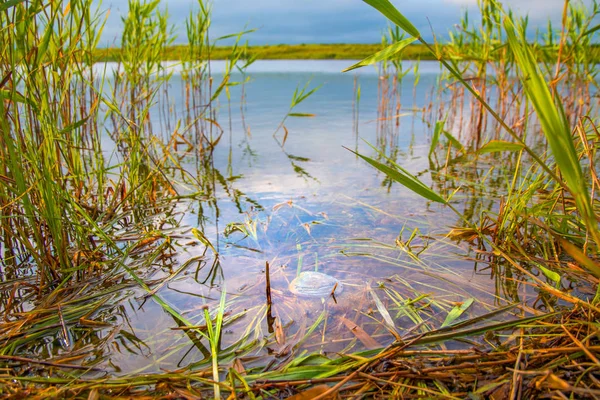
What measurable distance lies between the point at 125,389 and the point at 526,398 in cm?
85

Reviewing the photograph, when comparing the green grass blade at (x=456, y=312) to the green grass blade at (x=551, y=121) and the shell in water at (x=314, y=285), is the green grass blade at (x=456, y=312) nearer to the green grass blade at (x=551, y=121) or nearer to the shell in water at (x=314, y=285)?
the shell in water at (x=314, y=285)

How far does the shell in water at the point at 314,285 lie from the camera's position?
136cm

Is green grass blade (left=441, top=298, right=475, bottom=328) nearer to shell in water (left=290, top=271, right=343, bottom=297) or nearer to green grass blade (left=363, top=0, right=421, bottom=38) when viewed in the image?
shell in water (left=290, top=271, right=343, bottom=297)

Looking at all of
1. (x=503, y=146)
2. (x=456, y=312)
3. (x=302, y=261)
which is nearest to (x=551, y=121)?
(x=503, y=146)

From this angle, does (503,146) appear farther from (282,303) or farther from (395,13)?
(282,303)

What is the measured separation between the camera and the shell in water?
1.36 m

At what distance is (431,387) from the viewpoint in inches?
36.2

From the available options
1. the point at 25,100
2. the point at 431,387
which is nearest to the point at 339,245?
the point at 431,387

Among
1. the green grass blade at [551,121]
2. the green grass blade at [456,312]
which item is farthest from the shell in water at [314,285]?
the green grass blade at [551,121]

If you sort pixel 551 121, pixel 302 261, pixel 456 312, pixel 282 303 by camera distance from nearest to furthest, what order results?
pixel 551 121 → pixel 456 312 → pixel 282 303 → pixel 302 261

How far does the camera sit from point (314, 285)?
1.39m

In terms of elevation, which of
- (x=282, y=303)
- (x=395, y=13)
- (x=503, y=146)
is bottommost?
(x=282, y=303)

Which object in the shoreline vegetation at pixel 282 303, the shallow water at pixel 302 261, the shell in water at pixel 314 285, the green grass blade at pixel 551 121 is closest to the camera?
the green grass blade at pixel 551 121

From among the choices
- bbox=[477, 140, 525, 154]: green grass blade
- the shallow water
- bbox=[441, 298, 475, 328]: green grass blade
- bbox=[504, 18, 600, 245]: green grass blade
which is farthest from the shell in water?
bbox=[504, 18, 600, 245]: green grass blade
